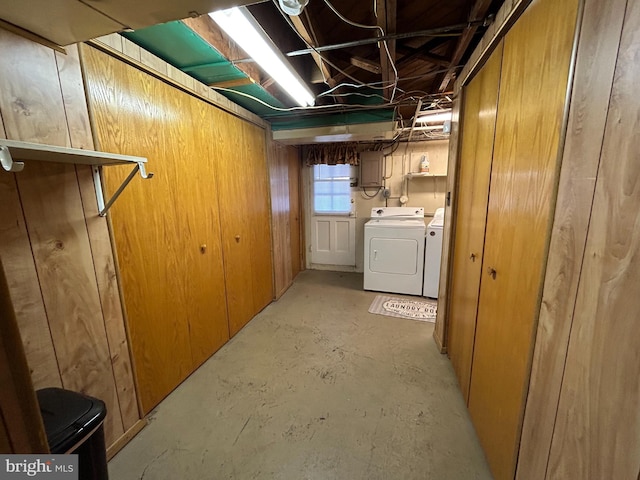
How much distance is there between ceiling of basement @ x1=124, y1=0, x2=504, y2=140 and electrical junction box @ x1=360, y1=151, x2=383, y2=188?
1296 millimetres

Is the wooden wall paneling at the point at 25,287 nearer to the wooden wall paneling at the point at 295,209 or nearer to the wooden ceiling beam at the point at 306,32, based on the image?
the wooden ceiling beam at the point at 306,32

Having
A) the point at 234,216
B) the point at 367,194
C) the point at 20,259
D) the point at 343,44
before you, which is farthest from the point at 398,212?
the point at 20,259

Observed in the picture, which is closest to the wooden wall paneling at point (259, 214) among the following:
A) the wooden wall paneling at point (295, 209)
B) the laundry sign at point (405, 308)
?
the wooden wall paneling at point (295, 209)

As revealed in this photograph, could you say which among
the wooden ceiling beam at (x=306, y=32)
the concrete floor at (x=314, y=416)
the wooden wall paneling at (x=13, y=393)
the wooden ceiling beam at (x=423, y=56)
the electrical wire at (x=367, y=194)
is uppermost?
the wooden ceiling beam at (x=423, y=56)

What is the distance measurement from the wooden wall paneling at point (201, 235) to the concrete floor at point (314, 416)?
28 cm

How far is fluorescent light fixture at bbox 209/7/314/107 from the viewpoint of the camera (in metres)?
1.12

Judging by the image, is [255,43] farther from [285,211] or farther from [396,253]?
[396,253]

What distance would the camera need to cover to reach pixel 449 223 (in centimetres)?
208

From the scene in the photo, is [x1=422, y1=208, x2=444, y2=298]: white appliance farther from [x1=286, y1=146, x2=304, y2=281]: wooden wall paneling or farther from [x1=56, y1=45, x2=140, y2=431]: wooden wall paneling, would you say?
[x1=56, y1=45, x2=140, y2=431]: wooden wall paneling

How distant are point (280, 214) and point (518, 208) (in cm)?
271

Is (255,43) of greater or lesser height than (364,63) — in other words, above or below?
below

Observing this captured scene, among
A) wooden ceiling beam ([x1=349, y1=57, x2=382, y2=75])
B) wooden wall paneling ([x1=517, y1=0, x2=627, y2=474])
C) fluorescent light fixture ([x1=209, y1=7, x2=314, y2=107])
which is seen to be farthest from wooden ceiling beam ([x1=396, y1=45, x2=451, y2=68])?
wooden wall paneling ([x1=517, y1=0, x2=627, y2=474])

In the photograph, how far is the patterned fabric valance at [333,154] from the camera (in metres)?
3.84

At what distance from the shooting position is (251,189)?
8.85 feet
